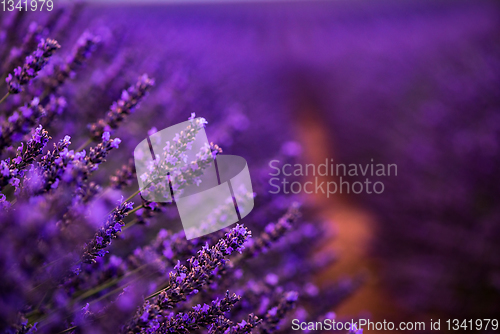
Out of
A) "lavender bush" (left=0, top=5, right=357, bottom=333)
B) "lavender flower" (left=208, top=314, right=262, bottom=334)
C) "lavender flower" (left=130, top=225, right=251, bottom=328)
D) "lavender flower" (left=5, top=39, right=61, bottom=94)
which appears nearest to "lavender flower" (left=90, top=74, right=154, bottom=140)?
"lavender bush" (left=0, top=5, right=357, bottom=333)

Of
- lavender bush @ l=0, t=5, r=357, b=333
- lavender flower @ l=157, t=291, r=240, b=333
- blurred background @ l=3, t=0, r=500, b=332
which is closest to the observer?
lavender bush @ l=0, t=5, r=357, b=333

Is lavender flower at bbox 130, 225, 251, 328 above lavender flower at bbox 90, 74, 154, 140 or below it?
below

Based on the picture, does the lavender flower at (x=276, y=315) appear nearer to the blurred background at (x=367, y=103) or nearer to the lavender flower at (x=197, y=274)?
the lavender flower at (x=197, y=274)

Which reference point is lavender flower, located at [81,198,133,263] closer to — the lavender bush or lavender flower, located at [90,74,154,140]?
the lavender bush

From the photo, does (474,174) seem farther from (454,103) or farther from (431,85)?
(431,85)

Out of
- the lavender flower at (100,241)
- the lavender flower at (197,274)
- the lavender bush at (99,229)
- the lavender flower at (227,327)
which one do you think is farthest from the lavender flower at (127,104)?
the lavender flower at (227,327)
